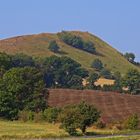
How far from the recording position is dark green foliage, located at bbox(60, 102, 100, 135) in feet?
218

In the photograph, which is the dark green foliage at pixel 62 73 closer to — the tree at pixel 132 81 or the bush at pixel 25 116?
the tree at pixel 132 81

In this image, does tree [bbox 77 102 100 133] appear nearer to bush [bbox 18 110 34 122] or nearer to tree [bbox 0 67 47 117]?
bush [bbox 18 110 34 122]

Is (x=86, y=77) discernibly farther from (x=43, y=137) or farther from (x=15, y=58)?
(x=43, y=137)

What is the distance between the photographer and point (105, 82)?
197750mm

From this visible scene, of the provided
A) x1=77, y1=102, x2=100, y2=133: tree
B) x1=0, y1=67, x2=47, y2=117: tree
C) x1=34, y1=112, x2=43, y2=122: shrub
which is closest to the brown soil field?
x1=0, y1=67, x2=47, y2=117: tree

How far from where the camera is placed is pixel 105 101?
410 feet

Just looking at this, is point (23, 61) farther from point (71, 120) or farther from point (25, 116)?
point (71, 120)

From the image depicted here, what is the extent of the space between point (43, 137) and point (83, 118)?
9180mm

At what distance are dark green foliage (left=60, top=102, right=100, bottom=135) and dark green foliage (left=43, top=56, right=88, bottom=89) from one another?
4328 inches

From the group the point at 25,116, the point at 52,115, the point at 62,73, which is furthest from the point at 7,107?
the point at 62,73

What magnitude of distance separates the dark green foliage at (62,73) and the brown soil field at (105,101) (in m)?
45.6

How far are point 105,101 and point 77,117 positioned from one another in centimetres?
5722

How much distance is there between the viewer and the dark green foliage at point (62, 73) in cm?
18550

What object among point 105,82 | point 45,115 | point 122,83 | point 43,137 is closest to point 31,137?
point 43,137
